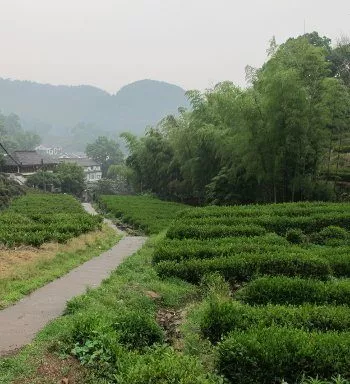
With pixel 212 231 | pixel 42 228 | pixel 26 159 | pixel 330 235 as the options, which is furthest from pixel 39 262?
pixel 26 159

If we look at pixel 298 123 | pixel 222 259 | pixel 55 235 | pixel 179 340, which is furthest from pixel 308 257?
pixel 298 123

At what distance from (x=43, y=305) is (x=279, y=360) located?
6077 mm

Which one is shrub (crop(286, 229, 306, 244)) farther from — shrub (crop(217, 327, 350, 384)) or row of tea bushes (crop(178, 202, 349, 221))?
shrub (crop(217, 327, 350, 384))

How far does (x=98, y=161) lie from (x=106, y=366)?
4502 inches

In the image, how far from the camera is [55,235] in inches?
818

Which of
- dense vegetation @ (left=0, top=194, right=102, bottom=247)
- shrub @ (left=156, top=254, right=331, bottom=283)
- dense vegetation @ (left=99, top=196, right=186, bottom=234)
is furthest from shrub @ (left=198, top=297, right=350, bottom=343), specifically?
dense vegetation @ (left=99, top=196, right=186, bottom=234)

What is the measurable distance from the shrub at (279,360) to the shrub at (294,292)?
3.34m

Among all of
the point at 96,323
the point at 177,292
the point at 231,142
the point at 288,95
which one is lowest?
the point at 177,292

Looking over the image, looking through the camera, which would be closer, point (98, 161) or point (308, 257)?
point (308, 257)

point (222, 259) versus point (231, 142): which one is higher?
point (231, 142)

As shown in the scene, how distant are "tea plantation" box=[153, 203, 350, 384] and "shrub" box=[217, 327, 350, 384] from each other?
15 millimetres

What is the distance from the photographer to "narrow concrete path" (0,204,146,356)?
868 cm

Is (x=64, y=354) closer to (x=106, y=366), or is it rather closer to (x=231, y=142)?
(x=106, y=366)

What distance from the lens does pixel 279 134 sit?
2745 cm
